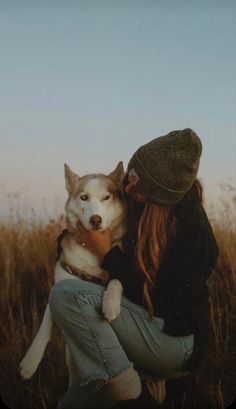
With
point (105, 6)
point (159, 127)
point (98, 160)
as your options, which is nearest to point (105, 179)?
point (98, 160)

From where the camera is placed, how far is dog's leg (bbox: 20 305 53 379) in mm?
2902

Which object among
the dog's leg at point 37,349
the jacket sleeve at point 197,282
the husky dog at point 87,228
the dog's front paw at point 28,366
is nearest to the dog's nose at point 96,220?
the husky dog at point 87,228

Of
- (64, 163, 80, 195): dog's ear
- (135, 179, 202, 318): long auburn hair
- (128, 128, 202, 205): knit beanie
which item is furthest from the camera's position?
(64, 163, 80, 195): dog's ear

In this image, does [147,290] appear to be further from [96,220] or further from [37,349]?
[37,349]

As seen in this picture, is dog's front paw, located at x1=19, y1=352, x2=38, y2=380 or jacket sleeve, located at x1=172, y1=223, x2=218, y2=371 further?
dog's front paw, located at x1=19, y1=352, x2=38, y2=380

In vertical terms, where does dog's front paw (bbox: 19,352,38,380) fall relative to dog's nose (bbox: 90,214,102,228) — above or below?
below

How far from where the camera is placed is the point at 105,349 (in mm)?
2730

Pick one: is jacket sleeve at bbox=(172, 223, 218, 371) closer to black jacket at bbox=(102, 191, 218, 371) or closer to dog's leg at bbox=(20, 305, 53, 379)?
black jacket at bbox=(102, 191, 218, 371)

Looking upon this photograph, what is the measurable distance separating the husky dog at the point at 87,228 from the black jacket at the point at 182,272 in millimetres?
71

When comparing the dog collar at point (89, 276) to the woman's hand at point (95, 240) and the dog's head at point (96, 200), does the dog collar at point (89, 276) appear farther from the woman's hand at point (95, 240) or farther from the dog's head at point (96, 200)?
the dog's head at point (96, 200)

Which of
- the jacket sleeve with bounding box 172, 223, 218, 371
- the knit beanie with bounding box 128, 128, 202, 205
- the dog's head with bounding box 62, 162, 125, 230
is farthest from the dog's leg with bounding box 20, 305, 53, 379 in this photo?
the knit beanie with bounding box 128, 128, 202, 205

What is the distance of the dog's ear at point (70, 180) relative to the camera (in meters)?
2.88

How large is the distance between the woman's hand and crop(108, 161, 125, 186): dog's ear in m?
0.22

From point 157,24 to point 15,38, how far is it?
0.70 metres
